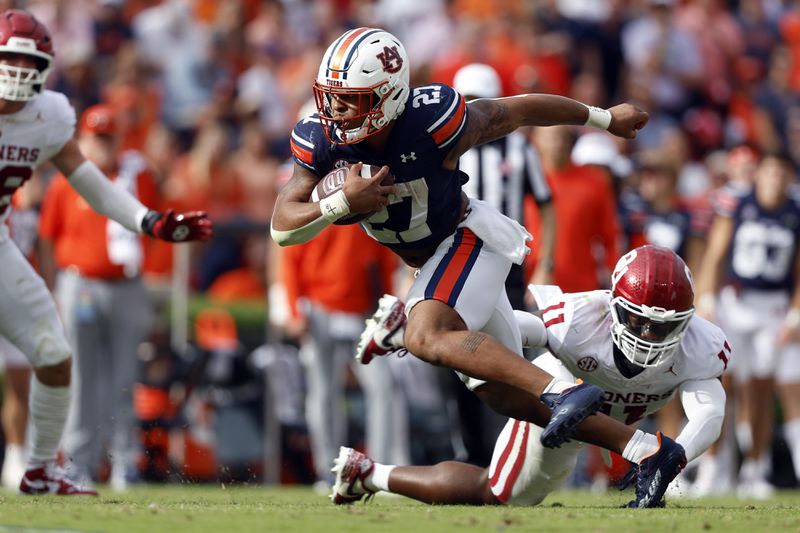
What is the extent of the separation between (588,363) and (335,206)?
4.31ft

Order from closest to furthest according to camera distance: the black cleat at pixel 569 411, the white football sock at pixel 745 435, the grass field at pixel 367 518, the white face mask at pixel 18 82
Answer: the grass field at pixel 367 518 → the black cleat at pixel 569 411 → the white face mask at pixel 18 82 → the white football sock at pixel 745 435

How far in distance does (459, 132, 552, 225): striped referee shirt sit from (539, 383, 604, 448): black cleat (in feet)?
9.15

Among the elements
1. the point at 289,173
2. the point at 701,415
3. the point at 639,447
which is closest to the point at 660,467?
the point at 639,447

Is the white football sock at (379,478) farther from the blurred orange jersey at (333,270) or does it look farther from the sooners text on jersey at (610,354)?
the blurred orange jersey at (333,270)

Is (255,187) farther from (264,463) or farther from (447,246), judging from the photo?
(447,246)

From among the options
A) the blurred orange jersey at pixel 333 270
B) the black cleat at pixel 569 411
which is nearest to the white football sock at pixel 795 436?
the blurred orange jersey at pixel 333 270

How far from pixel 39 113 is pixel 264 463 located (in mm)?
4314

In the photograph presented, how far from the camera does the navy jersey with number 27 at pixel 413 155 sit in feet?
19.2

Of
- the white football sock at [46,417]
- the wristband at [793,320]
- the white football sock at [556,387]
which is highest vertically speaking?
the white football sock at [556,387]

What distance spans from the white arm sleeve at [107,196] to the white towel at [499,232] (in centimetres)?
179

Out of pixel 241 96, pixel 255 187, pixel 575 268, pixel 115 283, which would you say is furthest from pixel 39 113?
pixel 241 96

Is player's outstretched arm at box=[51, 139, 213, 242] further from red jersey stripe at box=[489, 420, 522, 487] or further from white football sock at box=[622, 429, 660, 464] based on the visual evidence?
white football sock at box=[622, 429, 660, 464]

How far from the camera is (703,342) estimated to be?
19.5 ft

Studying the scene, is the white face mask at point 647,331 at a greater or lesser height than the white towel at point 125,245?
greater
